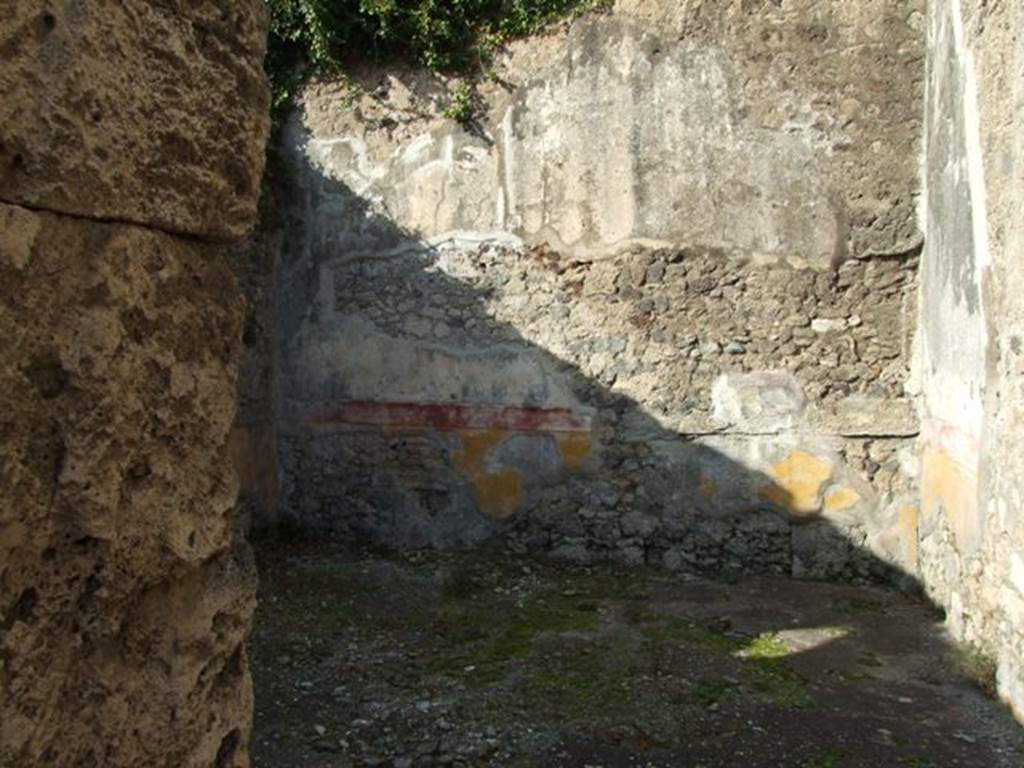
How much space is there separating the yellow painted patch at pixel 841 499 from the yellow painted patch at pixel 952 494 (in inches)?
13.3

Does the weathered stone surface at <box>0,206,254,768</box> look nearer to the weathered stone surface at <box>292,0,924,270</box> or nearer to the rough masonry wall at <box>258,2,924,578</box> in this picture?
the rough masonry wall at <box>258,2,924,578</box>

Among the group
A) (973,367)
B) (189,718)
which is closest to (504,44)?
(973,367)

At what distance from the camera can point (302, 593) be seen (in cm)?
455

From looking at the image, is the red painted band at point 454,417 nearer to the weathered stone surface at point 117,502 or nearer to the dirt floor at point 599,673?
the dirt floor at point 599,673

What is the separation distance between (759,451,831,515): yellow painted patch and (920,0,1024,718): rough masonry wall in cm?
52

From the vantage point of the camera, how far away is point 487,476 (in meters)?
5.25

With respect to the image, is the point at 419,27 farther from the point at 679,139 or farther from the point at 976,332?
the point at 976,332

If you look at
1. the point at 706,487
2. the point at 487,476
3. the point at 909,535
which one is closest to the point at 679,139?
the point at 706,487

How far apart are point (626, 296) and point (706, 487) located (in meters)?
1.16

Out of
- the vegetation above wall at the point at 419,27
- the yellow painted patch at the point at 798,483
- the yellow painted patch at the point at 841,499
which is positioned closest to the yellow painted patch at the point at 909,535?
the yellow painted patch at the point at 841,499

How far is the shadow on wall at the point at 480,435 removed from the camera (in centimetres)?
493

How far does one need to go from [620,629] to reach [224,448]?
10.3 ft

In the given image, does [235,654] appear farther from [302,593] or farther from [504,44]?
[504,44]

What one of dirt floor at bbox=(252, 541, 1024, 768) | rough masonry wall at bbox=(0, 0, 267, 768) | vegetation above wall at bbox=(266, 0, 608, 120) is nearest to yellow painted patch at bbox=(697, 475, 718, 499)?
dirt floor at bbox=(252, 541, 1024, 768)
